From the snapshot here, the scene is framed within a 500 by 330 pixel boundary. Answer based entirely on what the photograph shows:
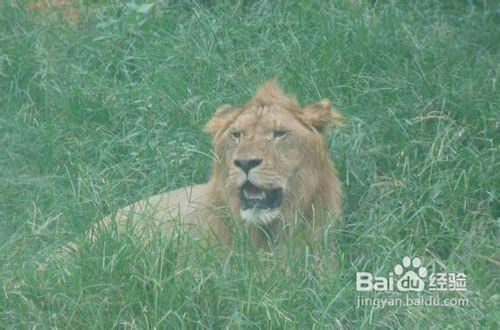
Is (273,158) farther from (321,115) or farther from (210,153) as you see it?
(210,153)

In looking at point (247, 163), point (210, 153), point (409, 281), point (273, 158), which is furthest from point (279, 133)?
point (409, 281)

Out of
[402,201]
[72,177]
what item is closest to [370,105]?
[402,201]

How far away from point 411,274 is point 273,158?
91cm

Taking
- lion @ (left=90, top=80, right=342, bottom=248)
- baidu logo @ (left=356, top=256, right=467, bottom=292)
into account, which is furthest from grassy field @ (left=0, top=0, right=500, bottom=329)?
lion @ (left=90, top=80, right=342, bottom=248)

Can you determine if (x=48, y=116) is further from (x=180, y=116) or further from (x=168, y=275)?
(x=168, y=275)

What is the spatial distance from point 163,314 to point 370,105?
2.78 m

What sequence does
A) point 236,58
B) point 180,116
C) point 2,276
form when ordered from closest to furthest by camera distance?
point 2,276 < point 180,116 < point 236,58

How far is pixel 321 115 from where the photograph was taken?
687 centimetres

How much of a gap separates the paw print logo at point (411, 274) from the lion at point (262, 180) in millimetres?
564

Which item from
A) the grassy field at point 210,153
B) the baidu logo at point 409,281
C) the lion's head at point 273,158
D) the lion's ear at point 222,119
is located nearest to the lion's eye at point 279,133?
the lion's head at point 273,158

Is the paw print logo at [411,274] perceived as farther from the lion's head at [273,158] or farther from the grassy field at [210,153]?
the lion's head at [273,158]

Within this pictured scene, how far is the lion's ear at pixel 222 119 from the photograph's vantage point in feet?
22.4

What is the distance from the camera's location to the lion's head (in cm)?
645

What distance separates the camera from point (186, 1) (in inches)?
373
